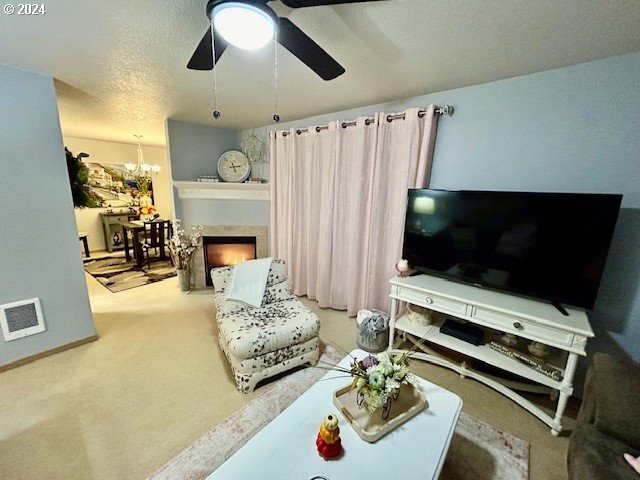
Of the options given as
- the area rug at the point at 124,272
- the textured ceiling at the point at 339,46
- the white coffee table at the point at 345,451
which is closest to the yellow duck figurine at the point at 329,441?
the white coffee table at the point at 345,451

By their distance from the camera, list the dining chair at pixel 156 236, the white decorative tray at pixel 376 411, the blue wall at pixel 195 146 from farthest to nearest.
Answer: the dining chair at pixel 156 236 → the blue wall at pixel 195 146 → the white decorative tray at pixel 376 411

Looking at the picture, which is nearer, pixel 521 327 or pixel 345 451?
pixel 345 451

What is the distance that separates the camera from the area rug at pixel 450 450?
4.43 feet

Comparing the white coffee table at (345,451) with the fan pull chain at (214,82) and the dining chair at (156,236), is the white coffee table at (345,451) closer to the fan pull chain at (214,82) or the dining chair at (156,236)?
the fan pull chain at (214,82)

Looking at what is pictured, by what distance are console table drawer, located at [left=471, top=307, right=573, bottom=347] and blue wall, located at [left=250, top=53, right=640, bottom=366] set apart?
1.62 ft

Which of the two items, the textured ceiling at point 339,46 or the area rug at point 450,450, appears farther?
the area rug at point 450,450

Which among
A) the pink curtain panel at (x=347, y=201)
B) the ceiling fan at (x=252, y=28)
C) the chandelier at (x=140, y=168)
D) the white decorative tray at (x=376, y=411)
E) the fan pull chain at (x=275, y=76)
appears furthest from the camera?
the chandelier at (x=140, y=168)

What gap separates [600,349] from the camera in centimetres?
175

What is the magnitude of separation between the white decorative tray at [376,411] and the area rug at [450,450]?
0.44 metres

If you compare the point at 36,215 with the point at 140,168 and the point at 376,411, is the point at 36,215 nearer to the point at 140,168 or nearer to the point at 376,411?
the point at 376,411

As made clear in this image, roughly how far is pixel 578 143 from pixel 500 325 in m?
1.29

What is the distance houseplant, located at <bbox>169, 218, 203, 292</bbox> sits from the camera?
139 inches

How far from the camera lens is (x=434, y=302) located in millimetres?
1977

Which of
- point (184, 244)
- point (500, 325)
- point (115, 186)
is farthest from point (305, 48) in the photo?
point (115, 186)
